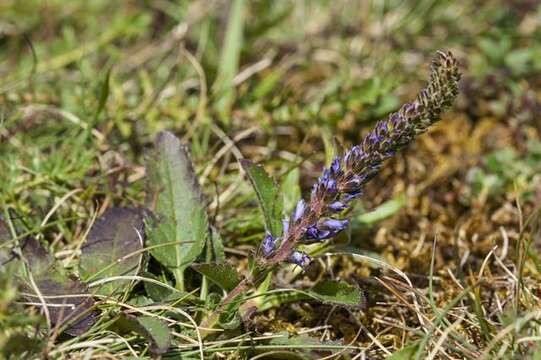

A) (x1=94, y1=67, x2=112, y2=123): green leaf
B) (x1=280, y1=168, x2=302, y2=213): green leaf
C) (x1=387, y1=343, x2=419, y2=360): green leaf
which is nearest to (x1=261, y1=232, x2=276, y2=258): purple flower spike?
(x1=387, y1=343, x2=419, y2=360): green leaf

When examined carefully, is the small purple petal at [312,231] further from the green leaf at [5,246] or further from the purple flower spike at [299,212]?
the green leaf at [5,246]

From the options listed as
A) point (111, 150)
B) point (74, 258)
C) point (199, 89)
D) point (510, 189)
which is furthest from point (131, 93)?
point (510, 189)

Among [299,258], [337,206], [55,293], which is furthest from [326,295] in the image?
[55,293]

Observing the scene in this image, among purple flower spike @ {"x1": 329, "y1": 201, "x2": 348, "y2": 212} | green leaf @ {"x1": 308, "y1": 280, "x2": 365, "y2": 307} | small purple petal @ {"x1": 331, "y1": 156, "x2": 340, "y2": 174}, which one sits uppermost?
small purple petal @ {"x1": 331, "y1": 156, "x2": 340, "y2": 174}

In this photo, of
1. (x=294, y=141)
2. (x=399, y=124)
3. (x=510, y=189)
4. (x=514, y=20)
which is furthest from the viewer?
(x=514, y=20)

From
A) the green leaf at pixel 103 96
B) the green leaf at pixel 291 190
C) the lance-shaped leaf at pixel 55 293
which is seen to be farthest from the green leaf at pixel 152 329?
the green leaf at pixel 103 96

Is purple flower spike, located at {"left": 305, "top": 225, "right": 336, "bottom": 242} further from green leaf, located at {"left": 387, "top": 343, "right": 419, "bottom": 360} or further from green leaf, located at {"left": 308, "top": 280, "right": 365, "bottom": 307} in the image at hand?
green leaf, located at {"left": 387, "top": 343, "right": 419, "bottom": 360}

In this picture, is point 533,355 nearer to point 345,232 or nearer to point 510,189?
point 345,232
